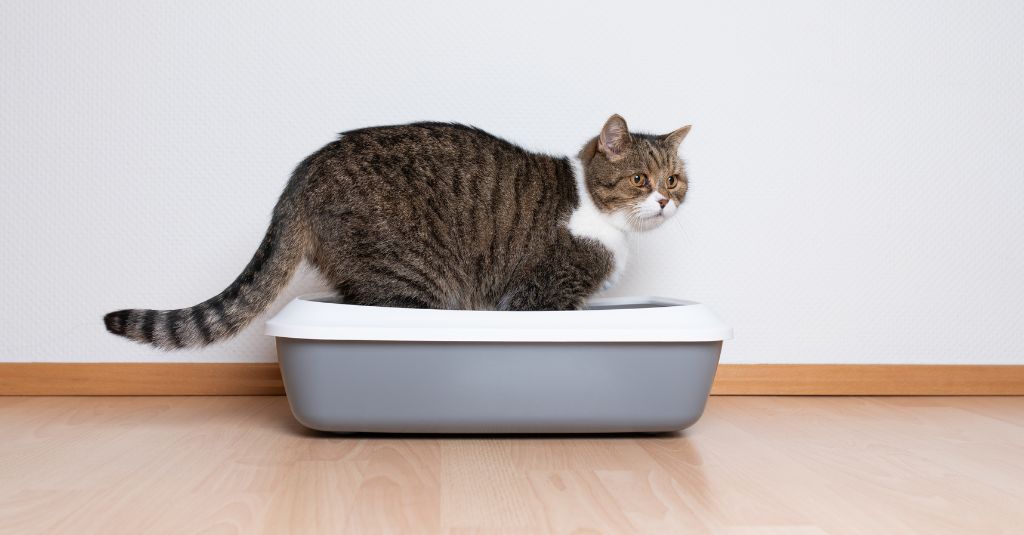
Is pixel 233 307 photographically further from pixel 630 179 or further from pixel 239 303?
pixel 630 179

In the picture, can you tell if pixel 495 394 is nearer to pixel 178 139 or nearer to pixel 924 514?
pixel 924 514

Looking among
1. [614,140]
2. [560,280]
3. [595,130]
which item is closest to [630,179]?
[614,140]

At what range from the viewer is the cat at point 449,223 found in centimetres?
159

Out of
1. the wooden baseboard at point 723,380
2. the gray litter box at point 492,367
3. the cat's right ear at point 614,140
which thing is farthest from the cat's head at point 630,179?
the wooden baseboard at point 723,380

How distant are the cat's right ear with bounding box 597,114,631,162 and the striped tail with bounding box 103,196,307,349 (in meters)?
0.68

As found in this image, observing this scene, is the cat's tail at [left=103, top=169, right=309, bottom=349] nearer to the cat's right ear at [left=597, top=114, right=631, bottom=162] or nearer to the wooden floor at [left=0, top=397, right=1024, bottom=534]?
the wooden floor at [left=0, top=397, right=1024, bottom=534]

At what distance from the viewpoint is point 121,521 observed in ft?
3.45

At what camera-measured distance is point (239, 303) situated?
5.22ft

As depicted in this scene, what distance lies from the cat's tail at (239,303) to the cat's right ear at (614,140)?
0.66 metres

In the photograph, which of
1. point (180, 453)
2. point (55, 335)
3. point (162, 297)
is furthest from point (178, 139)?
point (180, 453)

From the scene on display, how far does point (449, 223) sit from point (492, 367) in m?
0.35

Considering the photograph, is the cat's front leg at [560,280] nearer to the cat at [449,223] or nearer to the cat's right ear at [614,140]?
the cat at [449,223]

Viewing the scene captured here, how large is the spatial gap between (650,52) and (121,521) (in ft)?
5.39

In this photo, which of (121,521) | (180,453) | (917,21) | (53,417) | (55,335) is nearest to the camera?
(121,521)
